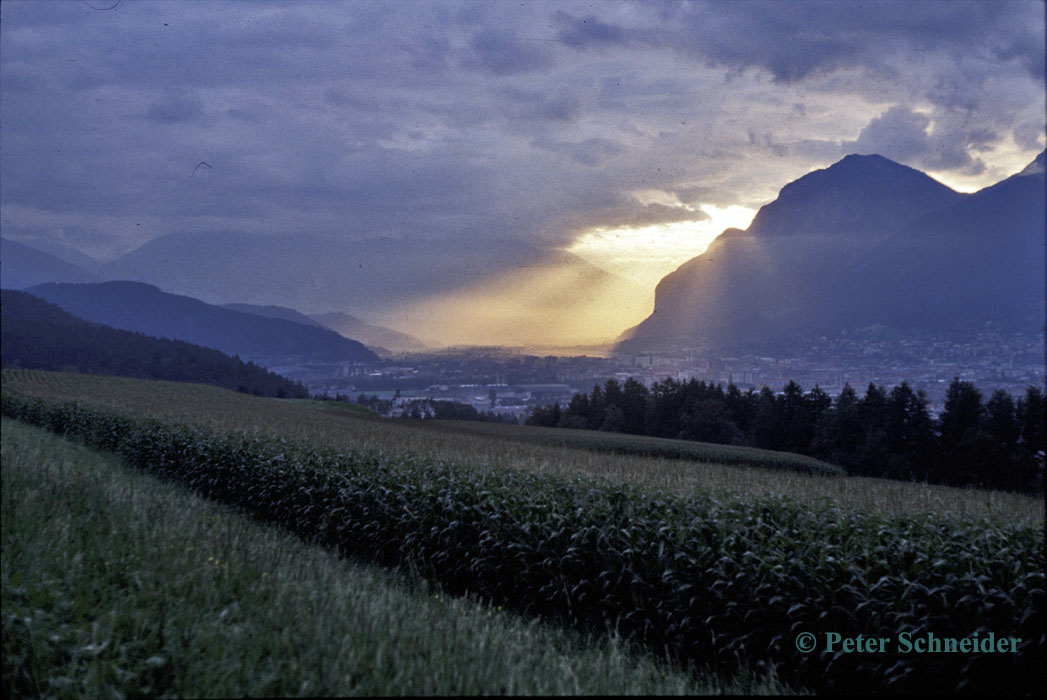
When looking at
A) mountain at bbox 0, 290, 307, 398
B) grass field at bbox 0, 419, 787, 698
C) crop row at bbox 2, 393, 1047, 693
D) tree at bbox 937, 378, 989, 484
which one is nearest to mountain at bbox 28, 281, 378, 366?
mountain at bbox 0, 290, 307, 398

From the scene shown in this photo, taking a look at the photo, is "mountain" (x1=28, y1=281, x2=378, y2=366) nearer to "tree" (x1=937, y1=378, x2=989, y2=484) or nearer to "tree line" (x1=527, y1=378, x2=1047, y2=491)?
"tree line" (x1=527, y1=378, x2=1047, y2=491)

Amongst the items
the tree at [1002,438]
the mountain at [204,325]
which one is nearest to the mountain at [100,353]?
the tree at [1002,438]

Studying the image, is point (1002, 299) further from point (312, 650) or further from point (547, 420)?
point (312, 650)

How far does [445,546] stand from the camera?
827cm

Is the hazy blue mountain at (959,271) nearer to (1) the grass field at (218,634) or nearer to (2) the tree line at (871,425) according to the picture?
(2) the tree line at (871,425)

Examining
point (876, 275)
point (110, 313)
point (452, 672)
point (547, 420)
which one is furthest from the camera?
point (110, 313)

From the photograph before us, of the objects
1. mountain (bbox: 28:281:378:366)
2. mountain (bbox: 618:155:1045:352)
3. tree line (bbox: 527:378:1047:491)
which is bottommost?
tree line (bbox: 527:378:1047:491)

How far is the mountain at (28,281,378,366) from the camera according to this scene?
522 feet

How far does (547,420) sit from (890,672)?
209 feet

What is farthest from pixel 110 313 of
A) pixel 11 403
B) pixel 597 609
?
pixel 597 609

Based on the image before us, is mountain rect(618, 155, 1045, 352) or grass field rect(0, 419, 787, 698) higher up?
mountain rect(618, 155, 1045, 352)

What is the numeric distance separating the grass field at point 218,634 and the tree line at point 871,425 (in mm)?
35513

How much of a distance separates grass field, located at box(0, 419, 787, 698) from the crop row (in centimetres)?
70

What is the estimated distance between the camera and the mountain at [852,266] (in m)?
75.3
